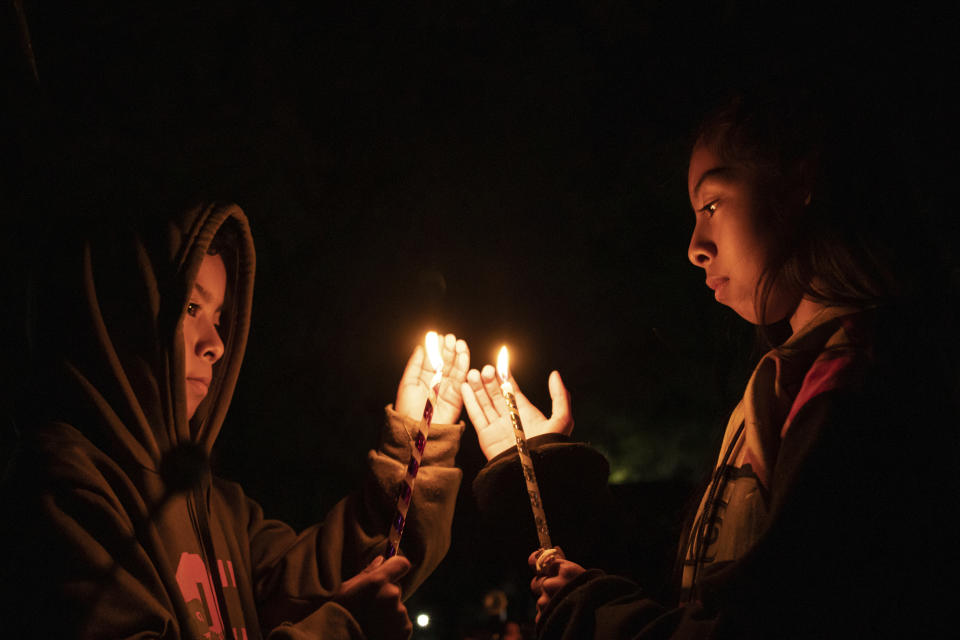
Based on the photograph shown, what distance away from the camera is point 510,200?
134 inches

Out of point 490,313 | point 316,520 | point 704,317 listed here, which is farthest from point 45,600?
point 704,317

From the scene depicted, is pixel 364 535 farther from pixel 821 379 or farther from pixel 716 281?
pixel 821 379

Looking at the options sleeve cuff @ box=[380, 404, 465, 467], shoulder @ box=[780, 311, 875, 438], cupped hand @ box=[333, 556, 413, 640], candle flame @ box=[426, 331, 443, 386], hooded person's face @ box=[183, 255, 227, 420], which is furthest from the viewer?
sleeve cuff @ box=[380, 404, 465, 467]

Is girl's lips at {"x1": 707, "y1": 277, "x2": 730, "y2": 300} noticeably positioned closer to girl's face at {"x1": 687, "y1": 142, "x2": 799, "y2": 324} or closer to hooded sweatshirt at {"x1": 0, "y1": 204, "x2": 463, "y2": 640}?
girl's face at {"x1": 687, "y1": 142, "x2": 799, "y2": 324}

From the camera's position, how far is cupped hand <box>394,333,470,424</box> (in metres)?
2.84

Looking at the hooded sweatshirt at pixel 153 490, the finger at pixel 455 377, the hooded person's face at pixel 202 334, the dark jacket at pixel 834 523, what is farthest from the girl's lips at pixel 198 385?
the dark jacket at pixel 834 523

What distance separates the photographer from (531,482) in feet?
7.27

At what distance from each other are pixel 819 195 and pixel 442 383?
1637mm

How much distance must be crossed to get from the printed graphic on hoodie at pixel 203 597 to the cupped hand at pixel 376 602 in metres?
0.38

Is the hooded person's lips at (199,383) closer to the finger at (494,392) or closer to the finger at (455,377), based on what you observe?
the finger at (455,377)

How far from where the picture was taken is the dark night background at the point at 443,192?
2863 millimetres

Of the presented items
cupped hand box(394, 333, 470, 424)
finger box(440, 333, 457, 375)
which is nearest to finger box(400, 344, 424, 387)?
cupped hand box(394, 333, 470, 424)

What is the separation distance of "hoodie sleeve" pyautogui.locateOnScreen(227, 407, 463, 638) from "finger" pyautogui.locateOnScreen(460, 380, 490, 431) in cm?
11

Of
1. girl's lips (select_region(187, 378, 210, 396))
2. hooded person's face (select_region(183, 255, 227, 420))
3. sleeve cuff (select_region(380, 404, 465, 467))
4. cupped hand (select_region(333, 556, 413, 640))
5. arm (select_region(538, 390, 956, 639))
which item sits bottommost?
cupped hand (select_region(333, 556, 413, 640))
